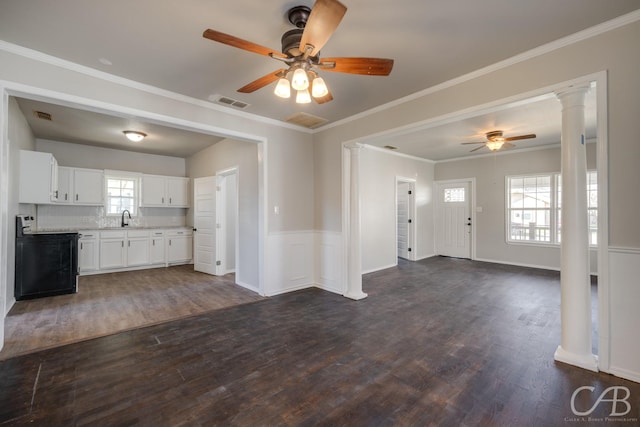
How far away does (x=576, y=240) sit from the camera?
2402 mm

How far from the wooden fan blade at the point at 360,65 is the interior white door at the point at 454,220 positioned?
6.25 m

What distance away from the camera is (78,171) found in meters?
5.92

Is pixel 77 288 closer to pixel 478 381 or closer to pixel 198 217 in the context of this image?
pixel 198 217

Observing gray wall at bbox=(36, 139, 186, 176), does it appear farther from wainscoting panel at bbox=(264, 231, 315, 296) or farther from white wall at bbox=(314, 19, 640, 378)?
white wall at bbox=(314, 19, 640, 378)

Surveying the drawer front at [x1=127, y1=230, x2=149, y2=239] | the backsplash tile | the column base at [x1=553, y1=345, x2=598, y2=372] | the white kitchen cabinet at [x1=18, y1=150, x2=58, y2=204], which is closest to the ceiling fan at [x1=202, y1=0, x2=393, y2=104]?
the column base at [x1=553, y1=345, x2=598, y2=372]

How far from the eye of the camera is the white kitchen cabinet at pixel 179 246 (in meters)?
6.80

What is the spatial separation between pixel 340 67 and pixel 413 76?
49.7 inches

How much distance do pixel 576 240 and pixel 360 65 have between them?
234 cm

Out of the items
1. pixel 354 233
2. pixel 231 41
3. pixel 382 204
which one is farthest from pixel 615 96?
pixel 382 204

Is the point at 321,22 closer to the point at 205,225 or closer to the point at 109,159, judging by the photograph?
the point at 205,225

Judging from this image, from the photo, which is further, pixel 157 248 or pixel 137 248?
pixel 157 248

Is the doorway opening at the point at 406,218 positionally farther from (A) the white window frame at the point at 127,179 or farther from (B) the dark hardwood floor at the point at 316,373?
(A) the white window frame at the point at 127,179

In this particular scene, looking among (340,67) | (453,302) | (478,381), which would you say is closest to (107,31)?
(340,67)

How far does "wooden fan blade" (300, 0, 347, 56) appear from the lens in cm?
155
